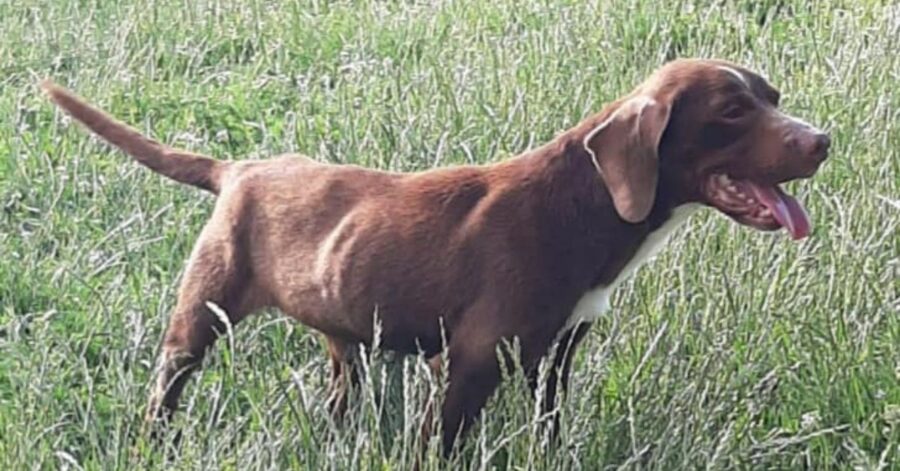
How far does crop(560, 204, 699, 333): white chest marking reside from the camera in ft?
11.6

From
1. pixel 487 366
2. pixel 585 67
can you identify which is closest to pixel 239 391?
pixel 487 366

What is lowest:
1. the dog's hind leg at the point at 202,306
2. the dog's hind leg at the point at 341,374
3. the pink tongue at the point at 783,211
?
the dog's hind leg at the point at 341,374

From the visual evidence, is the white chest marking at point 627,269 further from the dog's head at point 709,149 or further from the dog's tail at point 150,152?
the dog's tail at point 150,152

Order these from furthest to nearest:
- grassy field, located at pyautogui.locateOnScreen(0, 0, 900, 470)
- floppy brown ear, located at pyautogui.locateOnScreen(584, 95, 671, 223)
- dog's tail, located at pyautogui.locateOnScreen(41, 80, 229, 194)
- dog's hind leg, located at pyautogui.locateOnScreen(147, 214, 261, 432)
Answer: dog's tail, located at pyautogui.locateOnScreen(41, 80, 229, 194) < dog's hind leg, located at pyautogui.locateOnScreen(147, 214, 261, 432) < grassy field, located at pyautogui.locateOnScreen(0, 0, 900, 470) < floppy brown ear, located at pyautogui.locateOnScreen(584, 95, 671, 223)

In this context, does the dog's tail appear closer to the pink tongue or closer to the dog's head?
the dog's head

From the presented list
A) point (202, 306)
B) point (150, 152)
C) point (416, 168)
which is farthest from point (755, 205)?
point (416, 168)

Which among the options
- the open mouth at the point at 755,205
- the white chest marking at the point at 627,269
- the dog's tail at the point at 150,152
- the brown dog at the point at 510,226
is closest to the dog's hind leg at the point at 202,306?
the brown dog at the point at 510,226

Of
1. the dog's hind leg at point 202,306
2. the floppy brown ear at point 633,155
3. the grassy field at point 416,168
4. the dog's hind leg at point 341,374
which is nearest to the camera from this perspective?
the floppy brown ear at point 633,155

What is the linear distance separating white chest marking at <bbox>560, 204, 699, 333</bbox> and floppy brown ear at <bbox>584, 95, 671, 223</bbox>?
135 mm

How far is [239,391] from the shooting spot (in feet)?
13.0

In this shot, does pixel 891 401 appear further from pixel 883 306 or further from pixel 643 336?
pixel 643 336

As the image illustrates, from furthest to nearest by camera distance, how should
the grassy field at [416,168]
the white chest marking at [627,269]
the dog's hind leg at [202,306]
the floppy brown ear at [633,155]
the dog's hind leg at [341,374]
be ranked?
the dog's hind leg at [341,374] < the dog's hind leg at [202,306] < the grassy field at [416,168] < the white chest marking at [627,269] < the floppy brown ear at [633,155]

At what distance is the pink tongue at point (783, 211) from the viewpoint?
345 cm

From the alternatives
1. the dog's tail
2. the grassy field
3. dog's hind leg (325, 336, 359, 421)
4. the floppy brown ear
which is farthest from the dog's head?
the dog's tail
